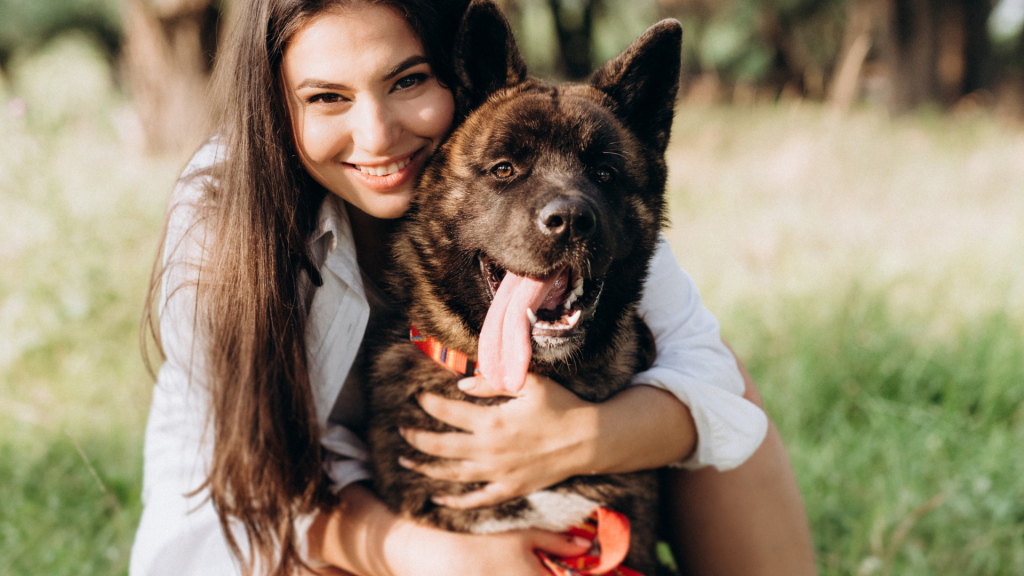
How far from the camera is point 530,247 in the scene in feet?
5.32

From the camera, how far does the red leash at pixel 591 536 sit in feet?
5.61

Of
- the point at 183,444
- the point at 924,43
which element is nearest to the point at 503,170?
the point at 183,444

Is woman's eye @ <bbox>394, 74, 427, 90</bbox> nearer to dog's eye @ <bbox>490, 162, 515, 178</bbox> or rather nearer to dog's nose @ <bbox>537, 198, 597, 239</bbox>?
dog's eye @ <bbox>490, 162, 515, 178</bbox>

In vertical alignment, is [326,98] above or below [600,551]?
above

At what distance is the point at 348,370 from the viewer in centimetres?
194

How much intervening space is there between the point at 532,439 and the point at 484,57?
1.00 meters

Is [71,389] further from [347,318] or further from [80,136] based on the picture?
[80,136]

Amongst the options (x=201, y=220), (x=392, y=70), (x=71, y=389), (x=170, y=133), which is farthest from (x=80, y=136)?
(x=392, y=70)

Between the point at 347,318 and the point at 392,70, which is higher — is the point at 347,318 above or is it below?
below

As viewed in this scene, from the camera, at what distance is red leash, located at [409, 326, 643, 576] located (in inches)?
67.3

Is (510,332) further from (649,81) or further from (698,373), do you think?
(649,81)

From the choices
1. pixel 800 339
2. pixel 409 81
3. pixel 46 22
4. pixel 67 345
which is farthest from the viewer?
pixel 46 22

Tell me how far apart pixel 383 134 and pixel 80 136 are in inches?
183

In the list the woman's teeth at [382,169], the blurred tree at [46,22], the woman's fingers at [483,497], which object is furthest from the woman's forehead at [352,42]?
the blurred tree at [46,22]
